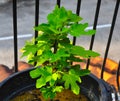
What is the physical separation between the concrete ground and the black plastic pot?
17.7 feet

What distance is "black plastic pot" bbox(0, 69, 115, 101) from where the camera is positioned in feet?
3.94

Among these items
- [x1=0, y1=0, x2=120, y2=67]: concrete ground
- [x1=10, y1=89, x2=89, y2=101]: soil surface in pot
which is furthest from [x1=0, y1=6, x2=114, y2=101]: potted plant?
[x1=0, y1=0, x2=120, y2=67]: concrete ground

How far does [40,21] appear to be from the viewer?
8891 mm

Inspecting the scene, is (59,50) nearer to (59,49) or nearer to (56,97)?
(59,49)

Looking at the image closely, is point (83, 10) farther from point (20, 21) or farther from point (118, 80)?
point (118, 80)

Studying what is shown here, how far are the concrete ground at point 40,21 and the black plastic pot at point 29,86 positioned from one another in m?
5.41

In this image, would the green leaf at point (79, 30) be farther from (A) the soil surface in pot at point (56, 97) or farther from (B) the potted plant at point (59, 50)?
(A) the soil surface in pot at point (56, 97)

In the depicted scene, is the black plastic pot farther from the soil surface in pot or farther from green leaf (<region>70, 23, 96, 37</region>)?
green leaf (<region>70, 23, 96, 37</region>)

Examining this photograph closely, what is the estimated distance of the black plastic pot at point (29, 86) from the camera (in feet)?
3.94

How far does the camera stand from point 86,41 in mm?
7594

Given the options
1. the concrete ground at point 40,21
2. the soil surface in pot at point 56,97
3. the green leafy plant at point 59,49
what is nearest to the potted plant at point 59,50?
the green leafy plant at point 59,49

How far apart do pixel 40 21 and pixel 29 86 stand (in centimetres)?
769

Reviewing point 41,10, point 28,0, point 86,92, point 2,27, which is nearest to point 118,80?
point 86,92

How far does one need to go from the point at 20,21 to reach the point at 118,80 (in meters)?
7.32
